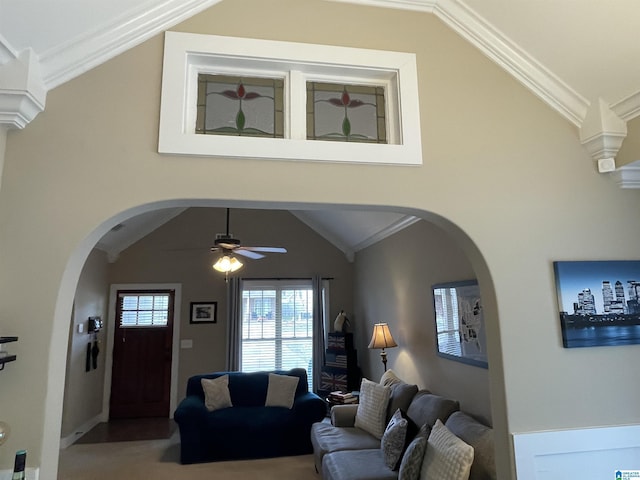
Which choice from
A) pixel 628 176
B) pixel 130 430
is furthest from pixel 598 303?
pixel 130 430

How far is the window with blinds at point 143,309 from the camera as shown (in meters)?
6.80

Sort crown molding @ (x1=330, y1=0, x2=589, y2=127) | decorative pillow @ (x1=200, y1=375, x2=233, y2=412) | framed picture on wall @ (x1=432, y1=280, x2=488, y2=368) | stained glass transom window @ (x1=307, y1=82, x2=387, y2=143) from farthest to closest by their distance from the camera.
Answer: decorative pillow @ (x1=200, y1=375, x2=233, y2=412)
framed picture on wall @ (x1=432, y1=280, x2=488, y2=368)
crown molding @ (x1=330, y1=0, x2=589, y2=127)
stained glass transom window @ (x1=307, y1=82, x2=387, y2=143)

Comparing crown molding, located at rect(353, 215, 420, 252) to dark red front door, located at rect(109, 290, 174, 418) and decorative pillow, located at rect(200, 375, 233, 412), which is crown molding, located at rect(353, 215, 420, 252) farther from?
dark red front door, located at rect(109, 290, 174, 418)

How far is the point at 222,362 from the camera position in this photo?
6.88 meters

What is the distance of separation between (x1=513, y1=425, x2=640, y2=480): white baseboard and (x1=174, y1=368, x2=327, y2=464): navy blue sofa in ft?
10.9

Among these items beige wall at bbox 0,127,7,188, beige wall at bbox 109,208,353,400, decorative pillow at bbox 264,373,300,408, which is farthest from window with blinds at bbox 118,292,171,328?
beige wall at bbox 0,127,7,188

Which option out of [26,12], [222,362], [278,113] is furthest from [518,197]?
[222,362]

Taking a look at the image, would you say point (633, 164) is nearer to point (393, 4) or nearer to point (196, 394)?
point (393, 4)

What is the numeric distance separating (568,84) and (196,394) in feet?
16.3

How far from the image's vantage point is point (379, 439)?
3.96 m

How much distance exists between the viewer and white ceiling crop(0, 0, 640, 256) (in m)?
1.73

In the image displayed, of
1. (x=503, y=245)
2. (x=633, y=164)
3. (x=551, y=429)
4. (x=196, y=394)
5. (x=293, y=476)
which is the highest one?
(x=633, y=164)

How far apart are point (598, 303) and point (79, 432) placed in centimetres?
628

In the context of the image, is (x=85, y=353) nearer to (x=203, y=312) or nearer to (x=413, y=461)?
(x=203, y=312)
